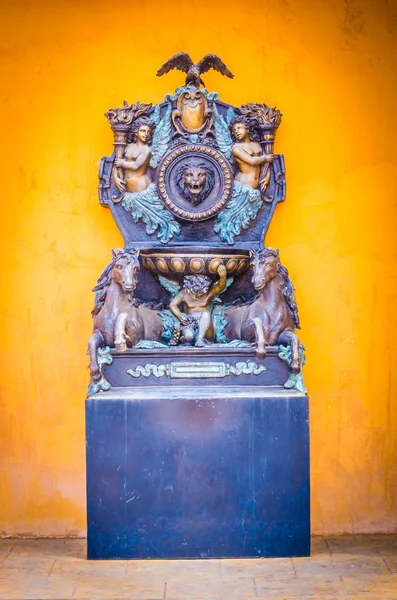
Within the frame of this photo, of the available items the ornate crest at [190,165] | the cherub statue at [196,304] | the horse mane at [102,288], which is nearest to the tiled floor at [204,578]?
the cherub statue at [196,304]

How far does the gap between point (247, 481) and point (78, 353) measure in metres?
1.41

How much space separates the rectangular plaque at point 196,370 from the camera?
4965 mm

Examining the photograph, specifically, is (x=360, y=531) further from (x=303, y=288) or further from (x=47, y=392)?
(x=47, y=392)

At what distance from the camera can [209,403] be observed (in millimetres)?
4871

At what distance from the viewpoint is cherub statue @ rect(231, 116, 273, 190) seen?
5484 millimetres

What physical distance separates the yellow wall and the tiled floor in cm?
68

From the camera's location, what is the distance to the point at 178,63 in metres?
5.49

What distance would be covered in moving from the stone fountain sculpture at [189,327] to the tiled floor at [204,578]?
0.09m

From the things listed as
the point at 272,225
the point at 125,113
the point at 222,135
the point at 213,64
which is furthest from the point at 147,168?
the point at 272,225

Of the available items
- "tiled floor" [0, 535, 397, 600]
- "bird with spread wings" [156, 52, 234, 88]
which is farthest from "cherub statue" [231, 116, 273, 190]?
"tiled floor" [0, 535, 397, 600]

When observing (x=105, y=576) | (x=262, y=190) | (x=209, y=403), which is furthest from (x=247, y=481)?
(x=262, y=190)

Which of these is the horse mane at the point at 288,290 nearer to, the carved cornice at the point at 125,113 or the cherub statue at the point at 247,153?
the cherub statue at the point at 247,153

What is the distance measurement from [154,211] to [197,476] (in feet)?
4.93

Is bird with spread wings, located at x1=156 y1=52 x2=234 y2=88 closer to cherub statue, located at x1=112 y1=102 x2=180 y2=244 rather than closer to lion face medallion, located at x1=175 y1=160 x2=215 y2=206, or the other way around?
cherub statue, located at x1=112 y1=102 x2=180 y2=244
